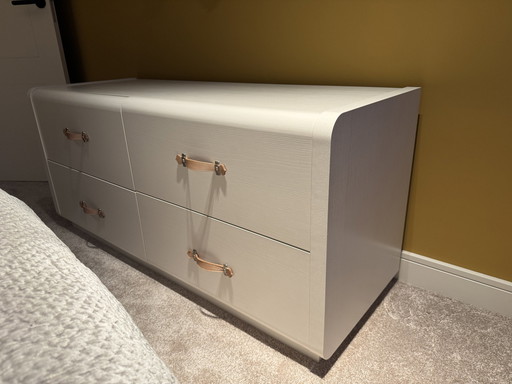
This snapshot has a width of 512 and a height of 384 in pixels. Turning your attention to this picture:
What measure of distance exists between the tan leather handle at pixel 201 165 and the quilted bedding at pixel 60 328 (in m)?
0.52

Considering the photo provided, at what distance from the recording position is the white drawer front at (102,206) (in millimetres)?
1155

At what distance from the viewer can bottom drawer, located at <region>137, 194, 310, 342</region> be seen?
788mm

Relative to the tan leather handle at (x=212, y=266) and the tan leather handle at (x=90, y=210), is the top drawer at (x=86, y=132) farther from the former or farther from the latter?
the tan leather handle at (x=212, y=266)

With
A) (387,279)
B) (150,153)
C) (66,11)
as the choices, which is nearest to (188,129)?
(150,153)

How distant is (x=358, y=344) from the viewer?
918 millimetres

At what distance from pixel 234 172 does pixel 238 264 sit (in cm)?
23

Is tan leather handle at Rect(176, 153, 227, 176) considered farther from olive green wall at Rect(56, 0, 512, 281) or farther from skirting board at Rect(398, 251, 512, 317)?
skirting board at Rect(398, 251, 512, 317)

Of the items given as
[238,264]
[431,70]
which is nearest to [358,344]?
[238,264]

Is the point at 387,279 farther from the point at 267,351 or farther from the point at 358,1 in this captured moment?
the point at 358,1

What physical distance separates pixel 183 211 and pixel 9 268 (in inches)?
27.4

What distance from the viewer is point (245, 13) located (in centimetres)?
124

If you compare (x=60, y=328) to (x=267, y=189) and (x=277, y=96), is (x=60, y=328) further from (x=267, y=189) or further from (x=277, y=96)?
(x=277, y=96)

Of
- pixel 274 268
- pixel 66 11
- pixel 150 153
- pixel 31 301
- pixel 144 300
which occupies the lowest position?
pixel 144 300

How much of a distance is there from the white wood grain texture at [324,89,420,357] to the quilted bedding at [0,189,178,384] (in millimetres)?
461
